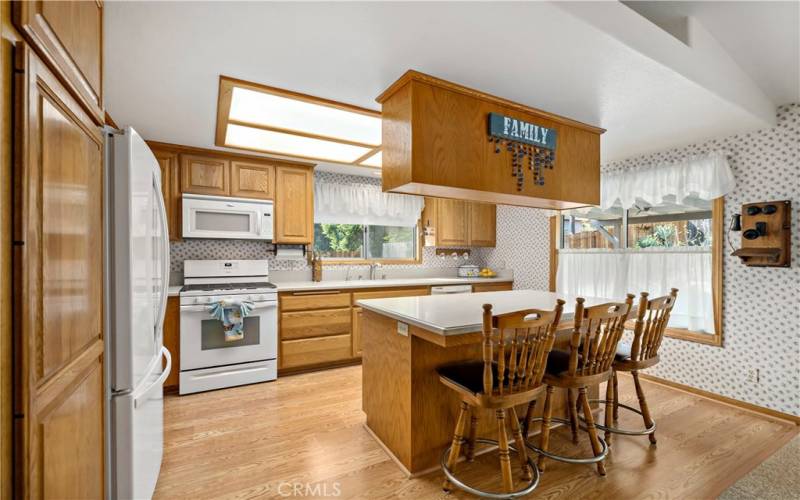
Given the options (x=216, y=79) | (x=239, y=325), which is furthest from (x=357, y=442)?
(x=216, y=79)

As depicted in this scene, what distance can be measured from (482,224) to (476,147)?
10.5 feet

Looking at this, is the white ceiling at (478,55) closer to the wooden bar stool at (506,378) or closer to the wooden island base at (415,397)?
the wooden bar stool at (506,378)

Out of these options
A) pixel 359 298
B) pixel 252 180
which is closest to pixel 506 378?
pixel 359 298

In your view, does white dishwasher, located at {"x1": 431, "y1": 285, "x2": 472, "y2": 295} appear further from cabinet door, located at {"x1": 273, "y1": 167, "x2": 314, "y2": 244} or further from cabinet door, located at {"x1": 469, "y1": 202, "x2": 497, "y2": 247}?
cabinet door, located at {"x1": 273, "y1": 167, "x2": 314, "y2": 244}

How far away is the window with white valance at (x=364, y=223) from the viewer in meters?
4.50

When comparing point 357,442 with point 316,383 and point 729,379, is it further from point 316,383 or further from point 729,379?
point 729,379

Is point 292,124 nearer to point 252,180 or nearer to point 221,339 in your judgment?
point 252,180

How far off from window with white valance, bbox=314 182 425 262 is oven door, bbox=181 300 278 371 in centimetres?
127

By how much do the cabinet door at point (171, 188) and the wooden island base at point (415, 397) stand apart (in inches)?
91.2

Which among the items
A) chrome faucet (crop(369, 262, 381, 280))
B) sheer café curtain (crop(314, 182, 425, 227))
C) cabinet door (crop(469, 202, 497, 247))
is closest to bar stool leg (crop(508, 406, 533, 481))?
chrome faucet (crop(369, 262, 381, 280))

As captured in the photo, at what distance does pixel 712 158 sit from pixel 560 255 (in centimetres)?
172

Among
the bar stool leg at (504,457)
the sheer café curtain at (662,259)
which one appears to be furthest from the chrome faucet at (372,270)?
the bar stool leg at (504,457)

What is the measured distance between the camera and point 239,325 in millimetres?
3238

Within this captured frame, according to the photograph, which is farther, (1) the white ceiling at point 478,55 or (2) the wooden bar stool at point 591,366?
(2) the wooden bar stool at point 591,366
